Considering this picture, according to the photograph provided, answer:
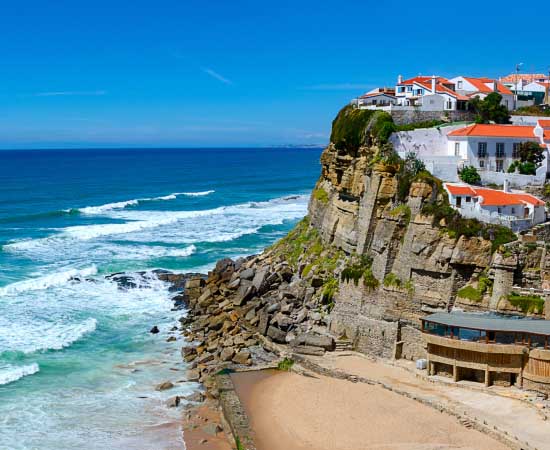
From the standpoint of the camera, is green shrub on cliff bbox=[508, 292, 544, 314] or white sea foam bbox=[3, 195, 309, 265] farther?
white sea foam bbox=[3, 195, 309, 265]

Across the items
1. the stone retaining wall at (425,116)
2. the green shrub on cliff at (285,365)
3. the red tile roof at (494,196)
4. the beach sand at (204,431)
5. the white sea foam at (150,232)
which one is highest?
the stone retaining wall at (425,116)

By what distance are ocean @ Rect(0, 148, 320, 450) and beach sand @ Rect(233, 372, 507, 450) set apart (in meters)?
3.69

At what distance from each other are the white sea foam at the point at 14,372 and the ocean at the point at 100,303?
0.06 meters

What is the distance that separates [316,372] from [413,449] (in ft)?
26.9

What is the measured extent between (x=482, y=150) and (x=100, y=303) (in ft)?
85.3

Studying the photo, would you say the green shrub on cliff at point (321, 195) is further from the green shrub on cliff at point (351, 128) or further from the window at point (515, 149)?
the window at point (515, 149)

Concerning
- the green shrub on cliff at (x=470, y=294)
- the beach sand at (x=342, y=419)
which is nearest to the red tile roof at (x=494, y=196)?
the green shrub on cliff at (x=470, y=294)

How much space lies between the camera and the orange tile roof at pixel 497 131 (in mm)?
36594

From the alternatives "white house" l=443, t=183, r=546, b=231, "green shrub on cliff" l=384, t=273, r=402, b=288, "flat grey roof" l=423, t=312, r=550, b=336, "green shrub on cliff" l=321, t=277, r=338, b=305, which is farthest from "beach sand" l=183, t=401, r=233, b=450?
"white house" l=443, t=183, r=546, b=231

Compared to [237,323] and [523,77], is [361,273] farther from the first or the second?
[523,77]

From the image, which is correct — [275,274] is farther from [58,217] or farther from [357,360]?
[58,217]

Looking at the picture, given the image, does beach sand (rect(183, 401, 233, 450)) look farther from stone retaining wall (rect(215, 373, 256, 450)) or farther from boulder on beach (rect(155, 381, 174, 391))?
boulder on beach (rect(155, 381, 174, 391))

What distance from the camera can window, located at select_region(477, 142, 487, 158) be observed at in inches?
1438

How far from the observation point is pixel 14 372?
3183 centimetres
